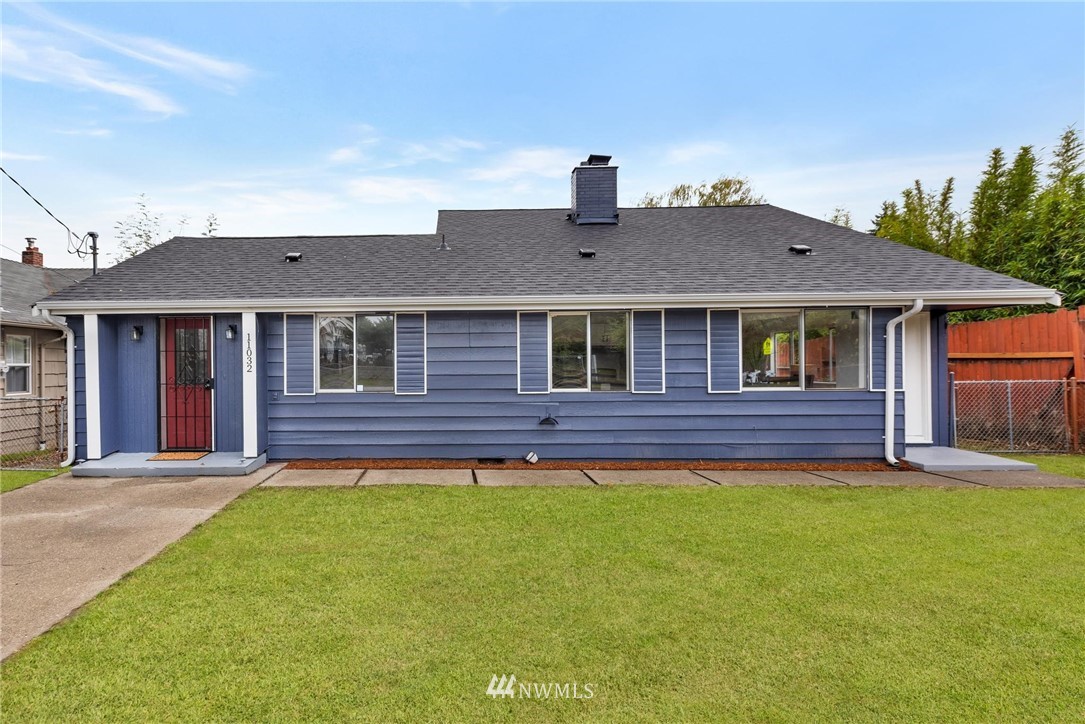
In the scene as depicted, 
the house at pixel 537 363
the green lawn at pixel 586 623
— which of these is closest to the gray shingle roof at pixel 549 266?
the house at pixel 537 363

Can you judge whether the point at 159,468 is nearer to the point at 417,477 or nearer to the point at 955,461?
the point at 417,477

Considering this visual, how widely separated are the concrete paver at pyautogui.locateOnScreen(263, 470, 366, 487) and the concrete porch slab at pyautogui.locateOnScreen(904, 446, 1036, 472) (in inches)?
308

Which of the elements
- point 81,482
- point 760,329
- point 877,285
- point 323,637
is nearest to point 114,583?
point 323,637

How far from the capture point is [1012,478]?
20.5 ft

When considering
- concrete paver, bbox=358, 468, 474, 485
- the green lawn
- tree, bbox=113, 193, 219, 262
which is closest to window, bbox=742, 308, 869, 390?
the green lawn

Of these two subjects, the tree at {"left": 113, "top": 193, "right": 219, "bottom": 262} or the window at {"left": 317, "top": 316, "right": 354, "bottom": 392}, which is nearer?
the window at {"left": 317, "top": 316, "right": 354, "bottom": 392}

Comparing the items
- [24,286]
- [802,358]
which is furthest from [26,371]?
[802,358]

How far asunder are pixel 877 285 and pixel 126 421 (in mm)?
11085

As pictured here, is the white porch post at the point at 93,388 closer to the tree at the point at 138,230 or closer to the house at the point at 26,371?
the house at the point at 26,371

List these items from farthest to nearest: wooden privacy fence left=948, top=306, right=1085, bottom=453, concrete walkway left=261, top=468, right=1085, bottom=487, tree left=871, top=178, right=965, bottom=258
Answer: tree left=871, top=178, right=965, bottom=258, wooden privacy fence left=948, top=306, right=1085, bottom=453, concrete walkway left=261, top=468, right=1085, bottom=487

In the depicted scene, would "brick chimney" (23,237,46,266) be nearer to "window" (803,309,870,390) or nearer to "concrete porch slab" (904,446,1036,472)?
"window" (803,309,870,390)

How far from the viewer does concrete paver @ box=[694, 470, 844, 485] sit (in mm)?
6078

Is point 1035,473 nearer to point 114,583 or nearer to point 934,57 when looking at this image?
point 114,583

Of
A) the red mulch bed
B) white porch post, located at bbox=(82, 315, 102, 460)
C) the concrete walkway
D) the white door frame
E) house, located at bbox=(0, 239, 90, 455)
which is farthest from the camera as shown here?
house, located at bbox=(0, 239, 90, 455)
